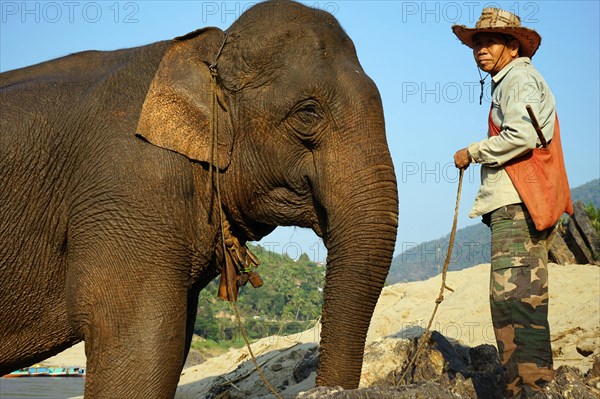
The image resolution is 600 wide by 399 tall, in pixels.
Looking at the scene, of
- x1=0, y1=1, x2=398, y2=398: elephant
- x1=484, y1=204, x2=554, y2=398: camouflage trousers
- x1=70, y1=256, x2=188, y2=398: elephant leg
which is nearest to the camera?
x1=70, y1=256, x2=188, y2=398: elephant leg

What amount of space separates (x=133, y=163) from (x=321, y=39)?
1.27 meters

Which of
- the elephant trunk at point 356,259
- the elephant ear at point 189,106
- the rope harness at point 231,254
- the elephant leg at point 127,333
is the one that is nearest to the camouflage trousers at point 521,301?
the rope harness at point 231,254

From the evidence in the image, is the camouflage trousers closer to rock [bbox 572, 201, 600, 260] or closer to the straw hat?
the straw hat

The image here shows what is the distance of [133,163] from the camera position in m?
4.84

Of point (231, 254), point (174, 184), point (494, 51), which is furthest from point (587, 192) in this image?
point (174, 184)

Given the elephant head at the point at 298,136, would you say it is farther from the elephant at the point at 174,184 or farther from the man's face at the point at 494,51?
the man's face at the point at 494,51

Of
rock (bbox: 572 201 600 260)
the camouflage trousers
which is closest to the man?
the camouflage trousers

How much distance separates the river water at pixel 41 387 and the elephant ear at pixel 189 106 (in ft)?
28.1

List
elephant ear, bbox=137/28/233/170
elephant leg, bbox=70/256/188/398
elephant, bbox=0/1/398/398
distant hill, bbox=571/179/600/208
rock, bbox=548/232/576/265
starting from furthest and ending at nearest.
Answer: distant hill, bbox=571/179/600/208
rock, bbox=548/232/576/265
elephant ear, bbox=137/28/233/170
elephant, bbox=0/1/398/398
elephant leg, bbox=70/256/188/398

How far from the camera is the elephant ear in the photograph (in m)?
4.98

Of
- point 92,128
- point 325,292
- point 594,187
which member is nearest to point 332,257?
point 325,292

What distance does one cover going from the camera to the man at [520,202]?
17.2 feet

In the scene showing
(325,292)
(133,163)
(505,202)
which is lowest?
(325,292)

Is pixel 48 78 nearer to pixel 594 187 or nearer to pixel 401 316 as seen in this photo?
pixel 401 316
